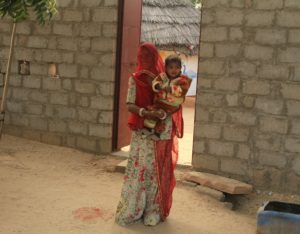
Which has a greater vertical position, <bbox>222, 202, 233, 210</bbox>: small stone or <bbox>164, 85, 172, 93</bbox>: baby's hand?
<bbox>164, 85, 172, 93</bbox>: baby's hand

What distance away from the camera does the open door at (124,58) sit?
625 centimetres

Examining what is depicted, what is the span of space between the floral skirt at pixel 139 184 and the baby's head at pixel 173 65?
63 centimetres

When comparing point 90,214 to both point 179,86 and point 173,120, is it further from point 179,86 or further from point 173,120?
point 179,86

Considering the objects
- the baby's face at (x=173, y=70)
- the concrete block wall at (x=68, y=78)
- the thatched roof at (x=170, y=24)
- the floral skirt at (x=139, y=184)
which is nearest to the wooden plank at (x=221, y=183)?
the floral skirt at (x=139, y=184)

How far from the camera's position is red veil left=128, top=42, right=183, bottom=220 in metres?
3.84

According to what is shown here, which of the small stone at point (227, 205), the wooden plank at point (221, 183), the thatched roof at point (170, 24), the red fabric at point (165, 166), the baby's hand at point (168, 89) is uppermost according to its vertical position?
the thatched roof at point (170, 24)

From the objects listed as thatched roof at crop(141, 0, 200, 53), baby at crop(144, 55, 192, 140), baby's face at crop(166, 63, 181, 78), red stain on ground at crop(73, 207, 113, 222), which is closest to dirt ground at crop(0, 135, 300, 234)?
red stain on ground at crop(73, 207, 113, 222)

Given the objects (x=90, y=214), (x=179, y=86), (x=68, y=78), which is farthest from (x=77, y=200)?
(x=68, y=78)

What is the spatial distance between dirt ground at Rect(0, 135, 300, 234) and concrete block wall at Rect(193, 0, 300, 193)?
0.43 metres

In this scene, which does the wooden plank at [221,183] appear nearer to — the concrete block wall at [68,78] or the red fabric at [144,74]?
the concrete block wall at [68,78]

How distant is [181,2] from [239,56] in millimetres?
9806

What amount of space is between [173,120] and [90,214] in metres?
1.24

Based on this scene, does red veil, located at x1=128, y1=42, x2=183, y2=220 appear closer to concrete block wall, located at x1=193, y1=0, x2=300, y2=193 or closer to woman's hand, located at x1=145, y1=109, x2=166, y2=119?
woman's hand, located at x1=145, y1=109, x2=166, y2=119

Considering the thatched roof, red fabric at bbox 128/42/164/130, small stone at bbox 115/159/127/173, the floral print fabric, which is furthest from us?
the thatched roof
